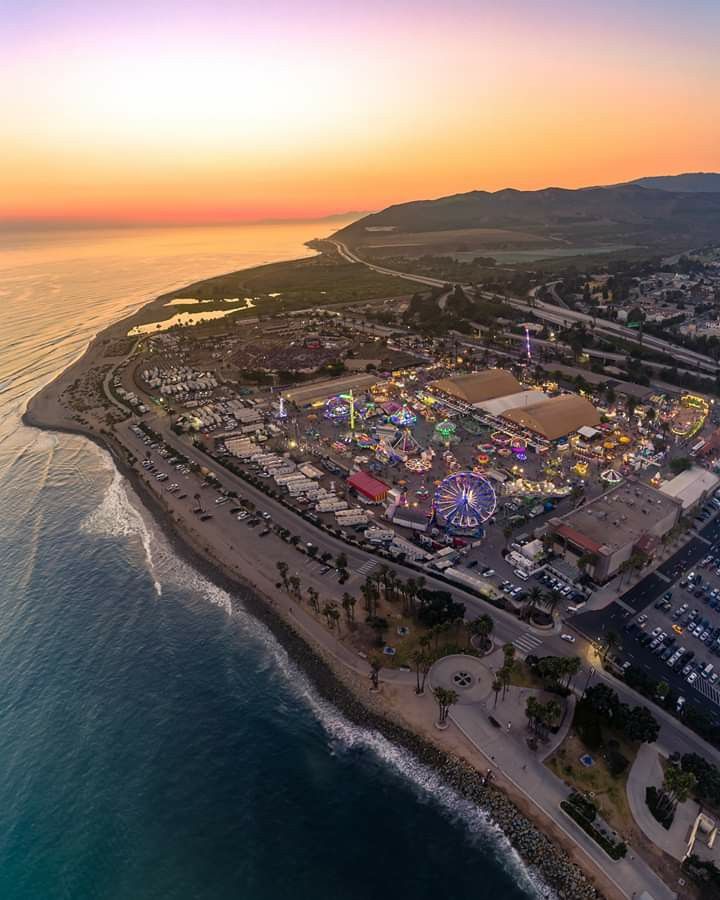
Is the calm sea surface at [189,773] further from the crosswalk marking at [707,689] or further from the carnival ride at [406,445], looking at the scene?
the carnival ride at [406,445]

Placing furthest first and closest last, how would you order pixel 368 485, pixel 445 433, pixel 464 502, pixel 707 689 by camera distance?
pixel 445 433
pixel 368 485
pixel 464 502
pixel 707 689

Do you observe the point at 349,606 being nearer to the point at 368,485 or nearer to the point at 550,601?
the point at 550,601

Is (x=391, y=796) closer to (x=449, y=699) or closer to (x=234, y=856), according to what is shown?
(x=449, y=699)

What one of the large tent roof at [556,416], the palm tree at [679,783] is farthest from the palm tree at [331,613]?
the large tent roof at [556,416]

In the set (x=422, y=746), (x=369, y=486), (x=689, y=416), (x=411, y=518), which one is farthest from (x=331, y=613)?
(x=689, y=416)

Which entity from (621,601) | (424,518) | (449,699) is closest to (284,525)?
(424,518)

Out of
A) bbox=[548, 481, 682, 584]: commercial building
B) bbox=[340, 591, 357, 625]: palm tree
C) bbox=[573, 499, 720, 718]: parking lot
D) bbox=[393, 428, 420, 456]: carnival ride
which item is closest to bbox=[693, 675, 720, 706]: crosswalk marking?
bbox=[573, 499, 720, 718]: parking lot
